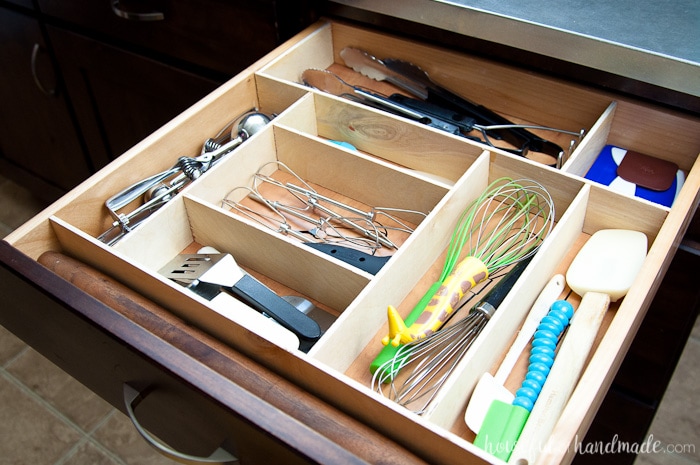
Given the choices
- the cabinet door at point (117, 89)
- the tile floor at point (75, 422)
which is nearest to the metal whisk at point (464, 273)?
the cabinet door at point (117, 89)

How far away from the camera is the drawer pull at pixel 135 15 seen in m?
1.15

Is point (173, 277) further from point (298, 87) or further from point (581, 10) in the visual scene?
point (581, 10)

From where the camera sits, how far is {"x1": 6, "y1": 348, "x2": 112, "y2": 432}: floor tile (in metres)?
1.48

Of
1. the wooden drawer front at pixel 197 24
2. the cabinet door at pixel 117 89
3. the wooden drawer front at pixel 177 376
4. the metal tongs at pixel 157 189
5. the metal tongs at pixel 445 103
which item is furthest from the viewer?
the cabinet door at pixel 117 89

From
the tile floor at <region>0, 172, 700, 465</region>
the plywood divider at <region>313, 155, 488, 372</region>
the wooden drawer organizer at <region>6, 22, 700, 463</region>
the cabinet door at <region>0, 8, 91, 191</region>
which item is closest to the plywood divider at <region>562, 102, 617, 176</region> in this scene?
the wooden drawer organizer at <region>6, 22, 700, 463</region>

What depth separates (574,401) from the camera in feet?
1.84

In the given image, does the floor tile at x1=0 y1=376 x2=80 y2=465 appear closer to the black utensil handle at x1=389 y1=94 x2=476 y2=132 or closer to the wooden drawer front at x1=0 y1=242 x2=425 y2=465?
the wooden drawer front at x1=0 y1=242 x2=425 y2=465

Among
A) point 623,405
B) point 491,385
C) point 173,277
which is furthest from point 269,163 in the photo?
point 623,405

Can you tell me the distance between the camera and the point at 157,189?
0.85 m

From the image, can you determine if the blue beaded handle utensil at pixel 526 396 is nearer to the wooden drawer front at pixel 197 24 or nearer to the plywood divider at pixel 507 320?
the plywood divider at pixel 507 320

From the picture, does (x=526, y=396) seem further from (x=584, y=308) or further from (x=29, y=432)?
(x=29, y=432)

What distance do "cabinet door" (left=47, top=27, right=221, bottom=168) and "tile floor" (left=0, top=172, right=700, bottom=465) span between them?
0.54 metres

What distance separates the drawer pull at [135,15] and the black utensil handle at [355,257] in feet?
1.98

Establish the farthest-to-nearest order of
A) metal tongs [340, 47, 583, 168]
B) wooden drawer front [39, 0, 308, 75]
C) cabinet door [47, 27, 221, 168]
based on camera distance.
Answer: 1. cabinet door [47, 27, 221, 168]
2. wooden drawer front [39, 0, 308, 75]
3. metal tongs [340, 47, 583, 168]
